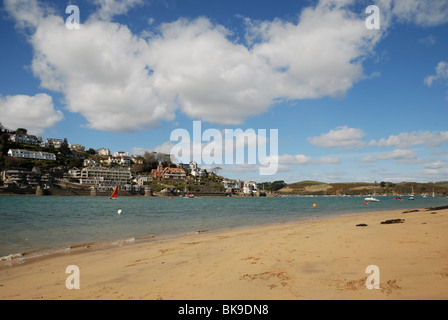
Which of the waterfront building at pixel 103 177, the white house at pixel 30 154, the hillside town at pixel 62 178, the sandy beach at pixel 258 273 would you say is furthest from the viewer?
the white house at pixel 30 154

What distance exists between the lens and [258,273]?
7.04 meters

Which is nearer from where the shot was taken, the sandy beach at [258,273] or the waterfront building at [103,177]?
the sandy beach at [258,273]

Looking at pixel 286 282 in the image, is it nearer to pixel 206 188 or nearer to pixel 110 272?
pixel 110 272

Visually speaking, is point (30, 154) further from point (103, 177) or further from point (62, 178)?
point (103, 177)

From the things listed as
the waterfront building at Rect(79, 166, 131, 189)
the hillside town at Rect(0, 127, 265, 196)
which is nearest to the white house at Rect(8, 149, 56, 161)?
the hillside town at Rect(0, 127, 265, 196)

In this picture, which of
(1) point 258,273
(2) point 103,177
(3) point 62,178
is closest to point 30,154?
(3) point 62,178

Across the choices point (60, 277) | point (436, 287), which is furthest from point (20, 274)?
point (436, 287)

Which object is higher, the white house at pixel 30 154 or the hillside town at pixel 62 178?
the white house at pixel 30 154

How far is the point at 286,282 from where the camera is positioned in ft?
20.0

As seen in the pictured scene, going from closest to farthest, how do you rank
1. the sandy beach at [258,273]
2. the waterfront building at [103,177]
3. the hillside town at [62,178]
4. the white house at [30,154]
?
1. the sandy beach at [258,273]
2. the hillside town at [62,178]
3. the waterfront building at [103,177]
4. the white house at [30,154]

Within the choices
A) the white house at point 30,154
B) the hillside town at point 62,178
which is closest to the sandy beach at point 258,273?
the hillside town at point 62,178

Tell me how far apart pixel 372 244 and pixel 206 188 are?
183453 millimetres

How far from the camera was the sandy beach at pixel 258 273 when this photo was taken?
5.48m

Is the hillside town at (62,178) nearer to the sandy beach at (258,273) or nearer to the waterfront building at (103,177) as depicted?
the waterfront building at (103,177)
